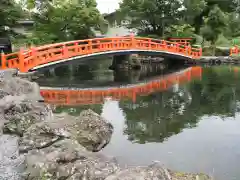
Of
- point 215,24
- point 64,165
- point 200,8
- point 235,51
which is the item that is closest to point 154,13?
point 200,8

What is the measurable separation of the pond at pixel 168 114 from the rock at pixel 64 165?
162 cm

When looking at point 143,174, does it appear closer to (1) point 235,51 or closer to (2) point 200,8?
(1) point 235,51

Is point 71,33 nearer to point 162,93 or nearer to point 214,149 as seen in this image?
point 162,93

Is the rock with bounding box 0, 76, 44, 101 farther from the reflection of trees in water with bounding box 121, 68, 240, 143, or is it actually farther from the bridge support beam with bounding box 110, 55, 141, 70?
the bridge support beam with bounding box 110, 55, 141, 70

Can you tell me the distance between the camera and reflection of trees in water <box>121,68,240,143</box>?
890cm

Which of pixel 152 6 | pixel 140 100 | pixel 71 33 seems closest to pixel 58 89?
pixel 140 100

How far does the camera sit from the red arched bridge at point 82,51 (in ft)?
49.5

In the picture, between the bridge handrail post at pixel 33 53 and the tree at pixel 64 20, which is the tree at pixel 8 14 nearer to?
the tree at pixel 64 20

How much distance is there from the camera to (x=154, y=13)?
1059 inches

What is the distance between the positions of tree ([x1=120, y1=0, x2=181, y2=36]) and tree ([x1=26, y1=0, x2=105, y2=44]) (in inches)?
157

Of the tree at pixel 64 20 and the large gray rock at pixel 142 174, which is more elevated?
the tree at pixel 64 20

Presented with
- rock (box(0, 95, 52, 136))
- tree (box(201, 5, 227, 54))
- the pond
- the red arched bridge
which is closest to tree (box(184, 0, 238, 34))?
tree (box(201, 5, 227, 54))

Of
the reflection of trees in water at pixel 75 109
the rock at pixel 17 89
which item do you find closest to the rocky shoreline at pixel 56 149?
the rock at pixel 17 89

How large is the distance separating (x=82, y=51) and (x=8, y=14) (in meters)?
6.82
